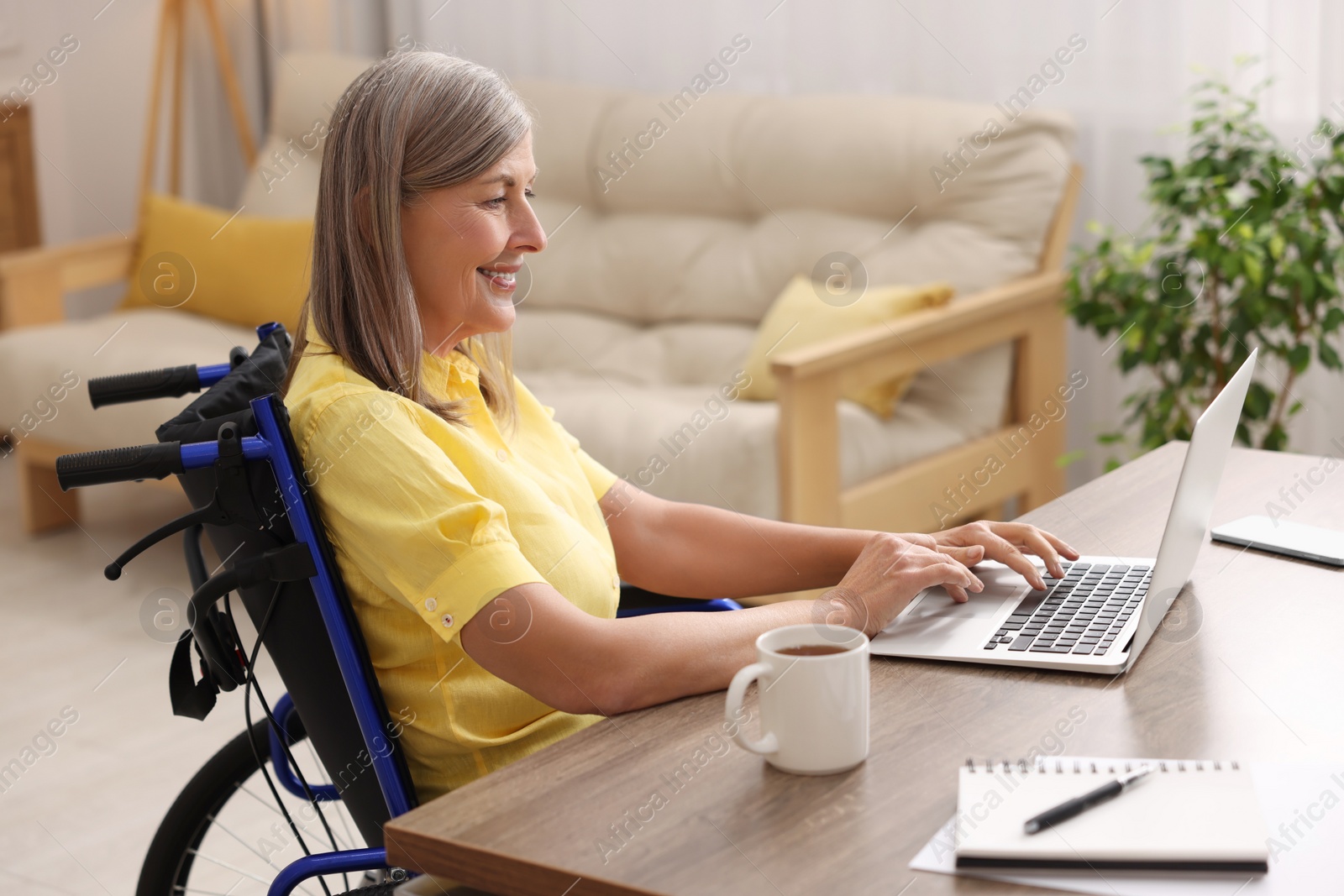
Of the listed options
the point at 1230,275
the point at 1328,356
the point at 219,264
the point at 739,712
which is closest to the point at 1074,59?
the point at 1230,275

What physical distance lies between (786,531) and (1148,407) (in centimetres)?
175

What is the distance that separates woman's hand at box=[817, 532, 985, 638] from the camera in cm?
113

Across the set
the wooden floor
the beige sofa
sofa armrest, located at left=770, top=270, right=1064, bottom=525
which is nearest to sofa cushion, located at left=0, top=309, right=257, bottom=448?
the beige sofa

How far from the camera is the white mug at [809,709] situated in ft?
2.92

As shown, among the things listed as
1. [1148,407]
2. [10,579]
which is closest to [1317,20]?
[1148,407]

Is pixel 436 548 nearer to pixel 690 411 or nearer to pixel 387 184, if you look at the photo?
pixel 387 184

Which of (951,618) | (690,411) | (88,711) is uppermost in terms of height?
(951,618)

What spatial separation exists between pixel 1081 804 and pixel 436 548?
0.49 meters

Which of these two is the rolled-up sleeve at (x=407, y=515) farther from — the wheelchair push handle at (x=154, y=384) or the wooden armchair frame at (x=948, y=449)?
the wooden armchair frame at (x=948, y=449)

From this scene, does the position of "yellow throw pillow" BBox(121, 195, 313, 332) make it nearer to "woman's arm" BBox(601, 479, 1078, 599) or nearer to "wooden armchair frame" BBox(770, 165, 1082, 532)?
"wooden armchair frame" BBox(770, 165, 1082, 532)

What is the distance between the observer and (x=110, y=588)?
10.6 feet

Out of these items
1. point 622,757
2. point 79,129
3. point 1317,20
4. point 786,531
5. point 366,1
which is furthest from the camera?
point 79,129

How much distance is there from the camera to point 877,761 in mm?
917

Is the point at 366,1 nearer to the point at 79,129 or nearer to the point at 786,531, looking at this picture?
the point at 79,129
